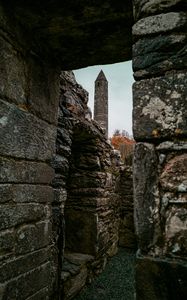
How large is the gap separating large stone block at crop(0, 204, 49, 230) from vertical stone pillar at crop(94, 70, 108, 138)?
15.5 meters

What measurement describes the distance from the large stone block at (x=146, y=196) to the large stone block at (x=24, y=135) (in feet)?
3.48

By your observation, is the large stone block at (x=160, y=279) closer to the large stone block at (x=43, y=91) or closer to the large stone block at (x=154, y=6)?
the large stone block at (x=154, y=6)

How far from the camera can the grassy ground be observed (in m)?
3.72

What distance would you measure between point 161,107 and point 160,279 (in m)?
0.70

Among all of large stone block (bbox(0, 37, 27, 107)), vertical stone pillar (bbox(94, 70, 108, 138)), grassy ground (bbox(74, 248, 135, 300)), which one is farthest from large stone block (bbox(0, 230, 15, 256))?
vertical stone pillar (bbox(94, 70, 108, 138))

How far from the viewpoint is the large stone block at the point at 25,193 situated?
1847 mm

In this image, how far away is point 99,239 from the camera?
438 cm

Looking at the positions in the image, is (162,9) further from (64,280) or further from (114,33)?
(64,280)

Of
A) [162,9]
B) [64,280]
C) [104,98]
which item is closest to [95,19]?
[162,9]

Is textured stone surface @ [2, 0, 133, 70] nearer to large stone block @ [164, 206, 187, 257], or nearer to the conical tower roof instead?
large stone block @ [164, 206, 187, 257]

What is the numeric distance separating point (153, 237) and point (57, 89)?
1.93 metres

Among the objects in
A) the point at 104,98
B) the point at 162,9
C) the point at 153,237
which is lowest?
the point at 153,237

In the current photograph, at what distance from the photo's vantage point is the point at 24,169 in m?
2.06

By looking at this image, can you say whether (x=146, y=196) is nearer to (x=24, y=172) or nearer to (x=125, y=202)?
(x=24, y=172)
